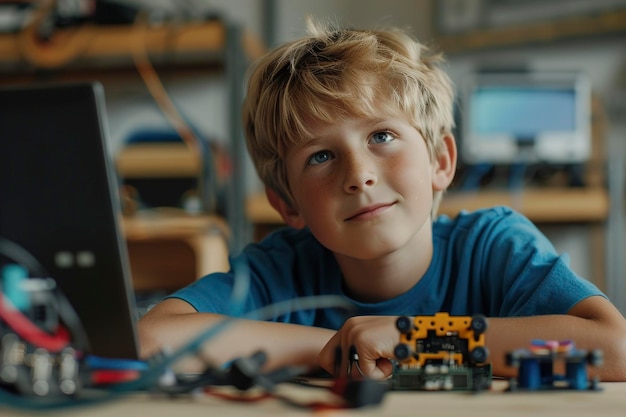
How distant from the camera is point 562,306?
0.98 meters

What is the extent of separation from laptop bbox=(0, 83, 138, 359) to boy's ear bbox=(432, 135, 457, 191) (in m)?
0.62

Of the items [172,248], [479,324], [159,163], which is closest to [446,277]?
[479,324]

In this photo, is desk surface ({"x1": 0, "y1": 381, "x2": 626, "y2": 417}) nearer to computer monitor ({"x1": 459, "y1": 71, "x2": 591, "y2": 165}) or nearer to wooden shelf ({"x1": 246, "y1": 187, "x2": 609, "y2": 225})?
wooden shelf ({"x1": 246, "y1": 187, "x2": 609, "y2": 225})

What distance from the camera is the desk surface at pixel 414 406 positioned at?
0.55m

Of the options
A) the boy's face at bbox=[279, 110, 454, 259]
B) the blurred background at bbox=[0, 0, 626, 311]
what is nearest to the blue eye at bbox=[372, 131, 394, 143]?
the boy's face at bbox=[279, 110, 454, 259]

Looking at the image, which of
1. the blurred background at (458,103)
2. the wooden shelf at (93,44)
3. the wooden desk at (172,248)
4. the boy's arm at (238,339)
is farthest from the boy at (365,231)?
the wooden shelf at (93,44)

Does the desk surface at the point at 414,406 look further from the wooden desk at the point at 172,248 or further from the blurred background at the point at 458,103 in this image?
the blurred background at the point at 458,103

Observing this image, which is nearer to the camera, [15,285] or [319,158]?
[15,285]

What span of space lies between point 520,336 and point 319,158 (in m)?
0.36

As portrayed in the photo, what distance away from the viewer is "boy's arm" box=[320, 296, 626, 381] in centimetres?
81

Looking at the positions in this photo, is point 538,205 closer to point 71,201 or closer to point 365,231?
point 365,231

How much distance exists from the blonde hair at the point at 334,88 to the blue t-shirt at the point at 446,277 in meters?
0.09

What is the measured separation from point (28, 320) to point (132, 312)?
0.37 ft

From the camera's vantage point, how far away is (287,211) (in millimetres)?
1273
